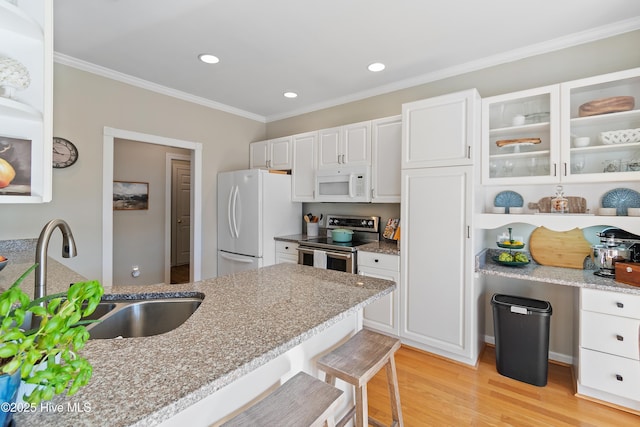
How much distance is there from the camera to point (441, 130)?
2.53m

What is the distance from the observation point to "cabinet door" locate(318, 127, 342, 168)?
3.45 m

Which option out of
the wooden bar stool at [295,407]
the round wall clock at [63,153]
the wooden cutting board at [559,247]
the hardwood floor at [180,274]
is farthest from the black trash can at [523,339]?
the hardwood floor at [180,274]

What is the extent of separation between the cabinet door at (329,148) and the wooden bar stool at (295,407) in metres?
2.66

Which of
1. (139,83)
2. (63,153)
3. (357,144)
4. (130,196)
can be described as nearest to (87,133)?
(63,153)

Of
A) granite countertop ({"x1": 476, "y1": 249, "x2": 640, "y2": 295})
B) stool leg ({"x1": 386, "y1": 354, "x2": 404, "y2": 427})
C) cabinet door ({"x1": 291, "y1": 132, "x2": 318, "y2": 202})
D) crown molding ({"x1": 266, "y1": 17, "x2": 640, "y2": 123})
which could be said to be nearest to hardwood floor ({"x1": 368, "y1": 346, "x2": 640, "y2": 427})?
stool leg ({"x1": 386, "y1": 354, "x2": 404, "y2": 427})

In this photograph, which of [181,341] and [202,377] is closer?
[202,377]

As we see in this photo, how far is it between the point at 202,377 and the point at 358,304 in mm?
694

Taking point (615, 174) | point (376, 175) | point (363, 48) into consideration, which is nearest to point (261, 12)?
point (363, 48)

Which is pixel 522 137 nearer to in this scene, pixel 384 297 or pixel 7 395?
pixel 384 297

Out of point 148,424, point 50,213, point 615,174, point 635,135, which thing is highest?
point 635,135

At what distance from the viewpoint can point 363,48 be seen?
2.54 m

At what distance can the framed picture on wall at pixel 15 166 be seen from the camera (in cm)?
136

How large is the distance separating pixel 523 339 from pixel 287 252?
2424 millimetres

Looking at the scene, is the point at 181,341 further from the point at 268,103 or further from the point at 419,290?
the point at 268,103
